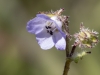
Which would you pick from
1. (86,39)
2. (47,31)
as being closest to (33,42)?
(47,31)

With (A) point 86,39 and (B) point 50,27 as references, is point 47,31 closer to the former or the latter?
(B) point 50,27

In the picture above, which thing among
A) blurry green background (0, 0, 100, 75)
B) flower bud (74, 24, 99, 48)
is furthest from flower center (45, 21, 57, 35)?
blurry green background (0, 0, 100, 75)

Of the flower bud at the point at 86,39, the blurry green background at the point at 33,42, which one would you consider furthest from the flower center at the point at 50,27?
the blurry green background at the point at 33,42

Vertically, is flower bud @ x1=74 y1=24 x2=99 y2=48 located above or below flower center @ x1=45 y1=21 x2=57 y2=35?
below

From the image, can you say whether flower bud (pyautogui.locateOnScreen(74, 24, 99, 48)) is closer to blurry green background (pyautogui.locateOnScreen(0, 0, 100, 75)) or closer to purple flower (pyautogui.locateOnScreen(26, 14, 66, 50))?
purple flower (pyautogui.locateOnScreen(26, 14, 66, 50))

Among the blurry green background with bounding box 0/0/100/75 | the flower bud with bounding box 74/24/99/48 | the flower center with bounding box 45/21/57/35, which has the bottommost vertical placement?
the flower bud with bounding box 74/24/99/48

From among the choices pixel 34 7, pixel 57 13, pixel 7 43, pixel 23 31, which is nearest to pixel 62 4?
pixel 34 7
